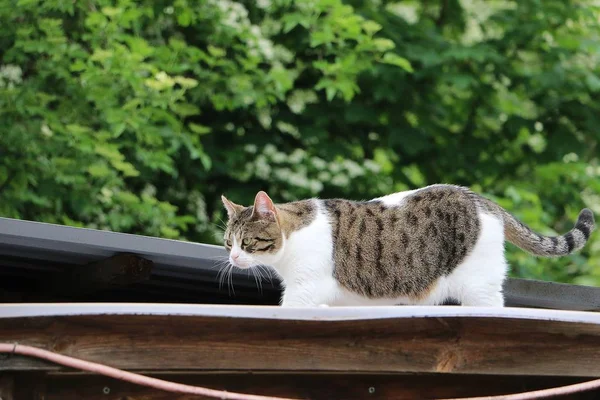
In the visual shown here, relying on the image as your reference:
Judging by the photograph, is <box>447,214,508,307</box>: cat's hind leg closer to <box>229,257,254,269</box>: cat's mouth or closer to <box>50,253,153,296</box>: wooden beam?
<box>229,257,254,269</box>: cat's mouth

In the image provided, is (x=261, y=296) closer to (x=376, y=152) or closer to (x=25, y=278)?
(x=25, y=278)

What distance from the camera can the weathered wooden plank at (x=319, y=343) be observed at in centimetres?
283

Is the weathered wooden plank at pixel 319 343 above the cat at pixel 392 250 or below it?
above

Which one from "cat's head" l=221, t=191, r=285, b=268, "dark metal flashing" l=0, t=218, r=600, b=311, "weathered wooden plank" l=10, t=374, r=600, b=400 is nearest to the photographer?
"weathered wooden plank" l=10, t=374, r=600, b=400

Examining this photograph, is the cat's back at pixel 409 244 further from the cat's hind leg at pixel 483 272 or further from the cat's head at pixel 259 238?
the cat's head at pixel 259 238

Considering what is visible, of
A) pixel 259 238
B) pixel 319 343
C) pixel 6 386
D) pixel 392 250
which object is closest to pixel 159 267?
pixel 259 238

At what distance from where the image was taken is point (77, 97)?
7641mm

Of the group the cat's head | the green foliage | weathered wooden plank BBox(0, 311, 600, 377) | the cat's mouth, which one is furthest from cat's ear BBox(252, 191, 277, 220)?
the green foliage

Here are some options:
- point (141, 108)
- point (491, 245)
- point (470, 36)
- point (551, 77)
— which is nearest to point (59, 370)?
point (491, 245)

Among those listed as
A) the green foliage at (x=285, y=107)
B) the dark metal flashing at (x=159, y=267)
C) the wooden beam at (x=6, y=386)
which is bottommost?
the green foliage at (x=285, y=107)

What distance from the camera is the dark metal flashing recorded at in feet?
11.1

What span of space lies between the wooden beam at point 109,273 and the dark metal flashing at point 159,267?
0.03m

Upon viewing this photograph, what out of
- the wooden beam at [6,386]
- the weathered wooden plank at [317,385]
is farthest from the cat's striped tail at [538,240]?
the wooden beam at [6,386]

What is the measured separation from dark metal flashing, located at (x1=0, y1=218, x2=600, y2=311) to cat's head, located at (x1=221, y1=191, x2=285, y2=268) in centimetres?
7
